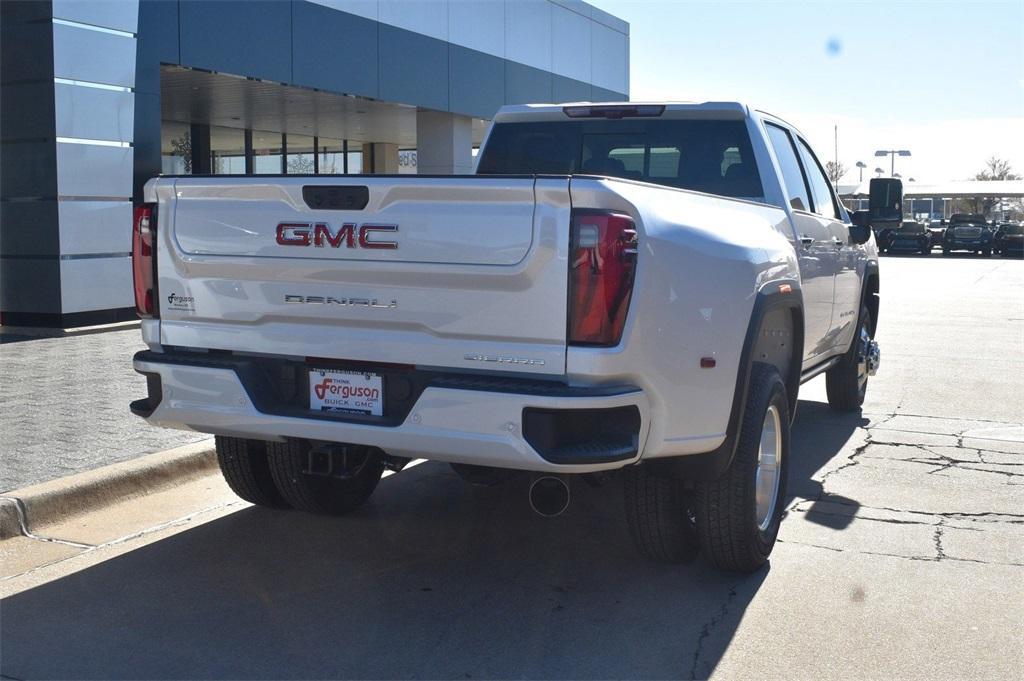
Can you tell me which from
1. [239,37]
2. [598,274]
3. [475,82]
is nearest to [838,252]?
[598,274]

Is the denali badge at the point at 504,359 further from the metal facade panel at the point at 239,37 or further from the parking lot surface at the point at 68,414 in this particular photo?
the metal facade panel at the point at 239,37

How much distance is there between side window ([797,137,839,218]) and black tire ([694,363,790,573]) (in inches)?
110

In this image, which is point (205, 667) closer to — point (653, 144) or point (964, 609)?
point (964, 609)

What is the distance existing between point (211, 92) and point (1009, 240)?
35.6m

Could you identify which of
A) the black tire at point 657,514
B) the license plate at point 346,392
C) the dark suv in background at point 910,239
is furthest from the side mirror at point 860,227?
the dark suv in background at point 910,239

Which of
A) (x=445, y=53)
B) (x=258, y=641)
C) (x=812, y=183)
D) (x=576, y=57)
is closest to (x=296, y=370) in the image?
(x=258, y=641)

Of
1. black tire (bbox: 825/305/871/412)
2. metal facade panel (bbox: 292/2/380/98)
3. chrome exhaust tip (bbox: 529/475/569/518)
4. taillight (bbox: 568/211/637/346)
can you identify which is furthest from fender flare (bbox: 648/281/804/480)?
metal facade panel (bbox: 292/2/380/98)

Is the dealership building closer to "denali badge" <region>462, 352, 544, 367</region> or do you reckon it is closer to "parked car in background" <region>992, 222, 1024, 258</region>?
"denali badge" <region>462, 352, 544, 367</region>

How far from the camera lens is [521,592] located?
483 cm

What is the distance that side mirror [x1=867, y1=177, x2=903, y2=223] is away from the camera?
7.90 metres

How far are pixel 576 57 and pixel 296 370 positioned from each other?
2369 cm

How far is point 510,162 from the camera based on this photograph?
695 centimetres

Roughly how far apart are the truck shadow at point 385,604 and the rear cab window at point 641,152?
197 centimetres

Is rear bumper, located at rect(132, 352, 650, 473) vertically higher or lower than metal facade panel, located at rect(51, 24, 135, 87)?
lower
